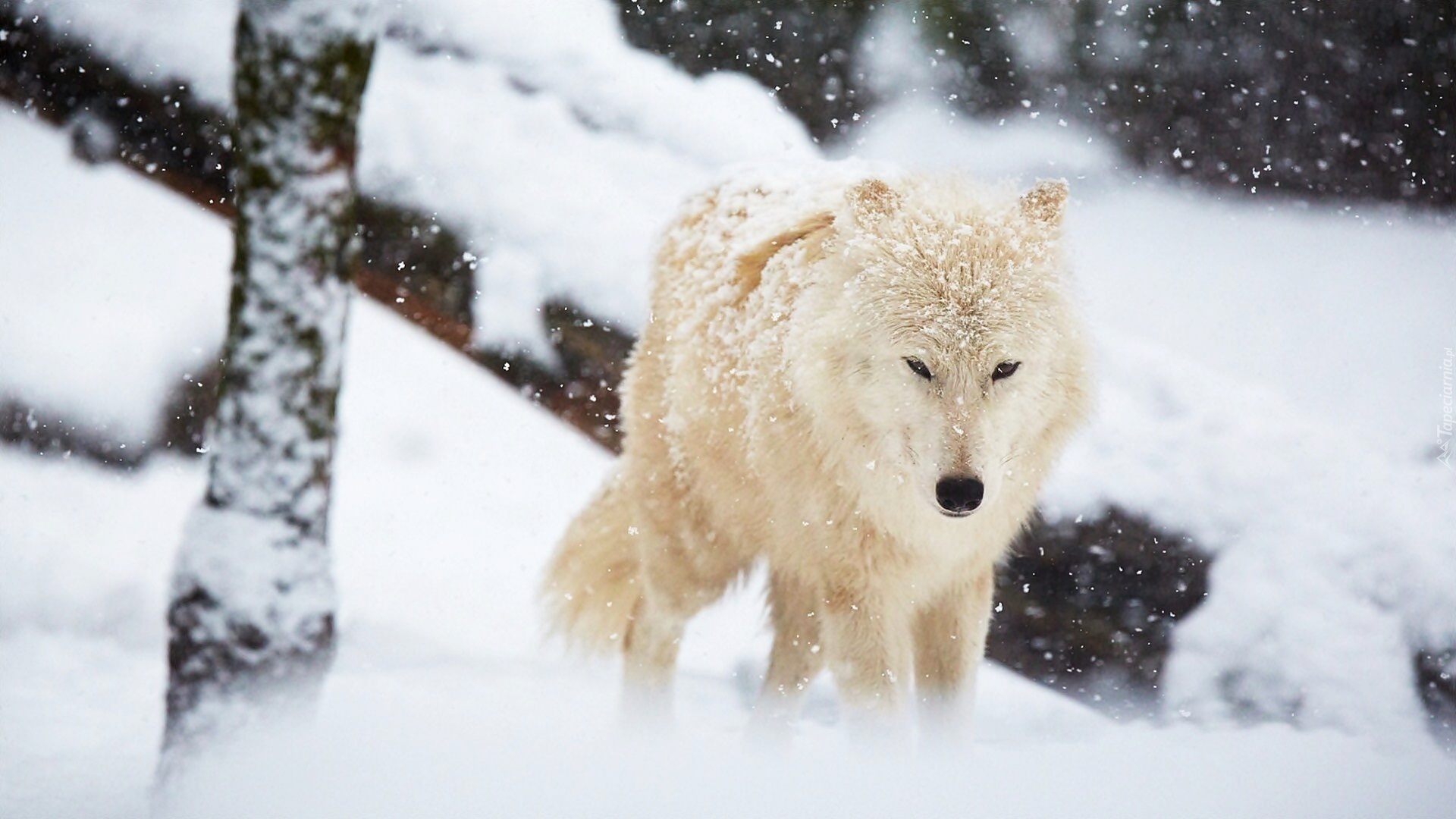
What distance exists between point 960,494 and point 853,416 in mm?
438

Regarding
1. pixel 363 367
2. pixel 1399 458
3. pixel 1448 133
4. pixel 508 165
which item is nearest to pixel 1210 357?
pixel 1399 458

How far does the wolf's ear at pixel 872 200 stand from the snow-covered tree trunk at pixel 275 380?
1156 millimetres

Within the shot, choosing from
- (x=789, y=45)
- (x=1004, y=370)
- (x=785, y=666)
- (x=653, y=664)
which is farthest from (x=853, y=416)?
(x=789, y=45)

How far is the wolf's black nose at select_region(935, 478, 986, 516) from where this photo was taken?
2207 millimetres

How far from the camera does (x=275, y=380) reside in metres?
2.48

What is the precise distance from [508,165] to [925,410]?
2.46 m

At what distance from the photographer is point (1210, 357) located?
14.8 ft

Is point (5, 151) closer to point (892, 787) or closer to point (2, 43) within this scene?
point (2, 43)

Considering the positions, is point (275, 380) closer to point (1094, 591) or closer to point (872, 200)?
point (872, 200)

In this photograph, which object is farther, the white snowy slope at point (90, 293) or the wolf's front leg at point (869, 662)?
the white snowy slope at point (90, 293)

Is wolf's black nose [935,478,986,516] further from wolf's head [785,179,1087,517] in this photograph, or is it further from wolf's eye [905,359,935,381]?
wolf's eye [905,359,935,381]

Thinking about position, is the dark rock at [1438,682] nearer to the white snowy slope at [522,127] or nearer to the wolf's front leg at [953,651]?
the wolf's front leg at [953,651]

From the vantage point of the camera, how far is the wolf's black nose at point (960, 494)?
7.24 ft

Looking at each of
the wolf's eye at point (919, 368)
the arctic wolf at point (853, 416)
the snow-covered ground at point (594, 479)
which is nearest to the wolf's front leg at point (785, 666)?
the arctic wolf at point (853, 416)
